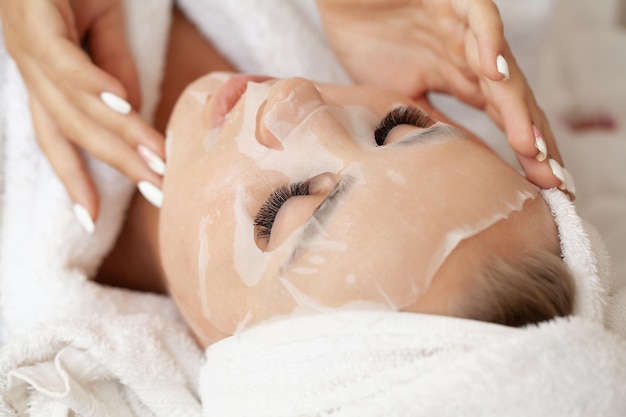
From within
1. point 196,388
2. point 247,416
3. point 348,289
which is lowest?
point 196,388

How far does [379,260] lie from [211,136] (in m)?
0.31

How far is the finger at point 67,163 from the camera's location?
0.98 metres

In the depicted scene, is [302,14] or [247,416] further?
[302,14]

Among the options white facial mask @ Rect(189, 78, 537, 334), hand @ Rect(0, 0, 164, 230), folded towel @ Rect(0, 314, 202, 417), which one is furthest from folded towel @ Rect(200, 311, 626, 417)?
hand @ Rect(0, 0, 164, 230)

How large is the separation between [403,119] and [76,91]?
0.49 m

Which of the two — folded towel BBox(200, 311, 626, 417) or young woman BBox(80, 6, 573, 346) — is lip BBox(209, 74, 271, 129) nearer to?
young woman BBox(80, 6, 573, 346)

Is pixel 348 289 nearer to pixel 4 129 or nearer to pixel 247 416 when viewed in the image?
pixel 247 416

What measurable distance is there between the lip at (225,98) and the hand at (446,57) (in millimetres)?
311

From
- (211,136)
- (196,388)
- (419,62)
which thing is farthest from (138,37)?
(196,388)

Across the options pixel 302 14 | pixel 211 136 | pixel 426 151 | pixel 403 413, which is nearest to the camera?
pixel 403 413

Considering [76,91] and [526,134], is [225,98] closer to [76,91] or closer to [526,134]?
[76,91]

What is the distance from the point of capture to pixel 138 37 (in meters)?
1.09

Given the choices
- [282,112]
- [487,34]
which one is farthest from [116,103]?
[487,34]

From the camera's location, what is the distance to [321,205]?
68cm
